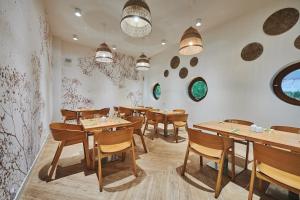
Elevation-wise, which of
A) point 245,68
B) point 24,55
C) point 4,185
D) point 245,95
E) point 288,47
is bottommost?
point 4,185

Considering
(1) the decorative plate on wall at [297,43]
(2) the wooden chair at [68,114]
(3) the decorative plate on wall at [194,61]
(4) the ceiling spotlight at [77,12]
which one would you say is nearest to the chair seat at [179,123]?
(3) the decorative plate on wall at [194,61]

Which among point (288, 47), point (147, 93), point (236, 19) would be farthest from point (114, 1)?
point (147, 93)

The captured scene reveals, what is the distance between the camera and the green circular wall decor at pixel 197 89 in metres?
4.48

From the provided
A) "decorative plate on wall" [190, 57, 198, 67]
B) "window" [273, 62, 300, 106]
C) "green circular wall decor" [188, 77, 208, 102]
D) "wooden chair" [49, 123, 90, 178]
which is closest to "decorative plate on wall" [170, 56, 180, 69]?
"decorative plate on wall" [190, 57, 198, 67]

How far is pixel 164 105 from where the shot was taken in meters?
5.91

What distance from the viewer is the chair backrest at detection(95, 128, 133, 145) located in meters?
1.76

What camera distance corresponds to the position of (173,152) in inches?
114

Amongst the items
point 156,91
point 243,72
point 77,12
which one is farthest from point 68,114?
point 243,72

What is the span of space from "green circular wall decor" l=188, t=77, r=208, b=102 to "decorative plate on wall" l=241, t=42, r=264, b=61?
1.30 meters

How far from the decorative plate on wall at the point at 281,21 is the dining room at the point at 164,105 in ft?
0.06

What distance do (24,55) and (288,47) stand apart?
4.50m

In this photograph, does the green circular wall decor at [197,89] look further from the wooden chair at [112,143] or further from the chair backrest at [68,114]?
the chair backrest at [68,114]

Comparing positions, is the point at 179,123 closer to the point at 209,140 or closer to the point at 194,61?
the point at 209,140

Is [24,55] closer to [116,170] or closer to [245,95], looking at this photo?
[116,170]
